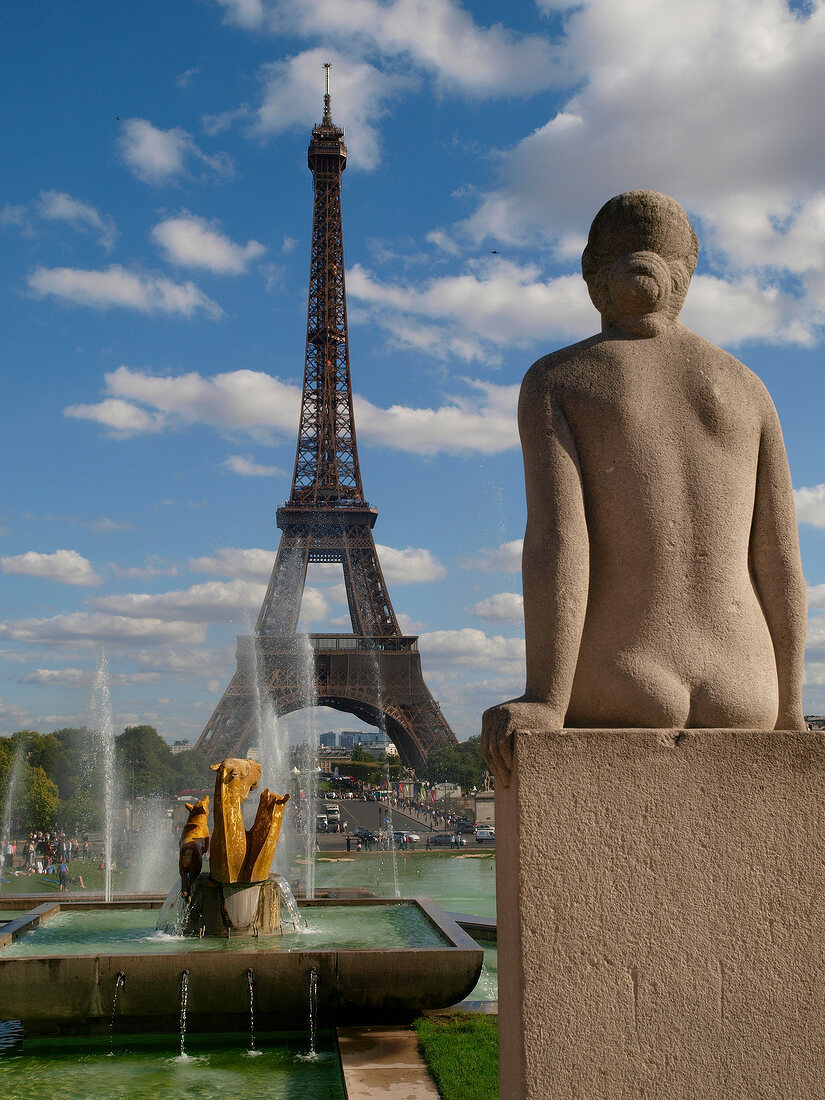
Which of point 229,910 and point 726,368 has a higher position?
point 726,368

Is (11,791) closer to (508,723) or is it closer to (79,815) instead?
(79,815)

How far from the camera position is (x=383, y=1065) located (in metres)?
6.46

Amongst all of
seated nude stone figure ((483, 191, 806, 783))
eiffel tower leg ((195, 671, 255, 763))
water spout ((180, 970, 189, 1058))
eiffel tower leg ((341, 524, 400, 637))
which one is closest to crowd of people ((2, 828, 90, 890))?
eiffel tower leg ((195, 671, 255, 763))

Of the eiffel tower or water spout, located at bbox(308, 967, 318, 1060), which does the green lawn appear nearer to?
water spout, located at bbox(308, 967, 318, 1060)

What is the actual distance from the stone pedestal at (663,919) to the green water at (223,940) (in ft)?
19.5

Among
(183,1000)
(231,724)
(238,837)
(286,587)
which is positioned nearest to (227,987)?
(183,1000)

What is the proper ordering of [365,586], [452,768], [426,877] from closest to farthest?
[426,877]
[452,768]
[365,586]

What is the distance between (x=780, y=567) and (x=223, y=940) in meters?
7.66

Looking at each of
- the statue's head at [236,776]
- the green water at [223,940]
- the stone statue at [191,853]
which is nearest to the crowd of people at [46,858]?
the green water at [223,940]

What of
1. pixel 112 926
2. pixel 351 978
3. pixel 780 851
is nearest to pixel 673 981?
pixel 780 851

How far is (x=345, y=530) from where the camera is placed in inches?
2180

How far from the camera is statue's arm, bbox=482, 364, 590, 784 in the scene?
8.93 ft

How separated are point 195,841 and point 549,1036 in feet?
25.6

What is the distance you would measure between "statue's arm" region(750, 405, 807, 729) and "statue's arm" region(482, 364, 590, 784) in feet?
1.97
